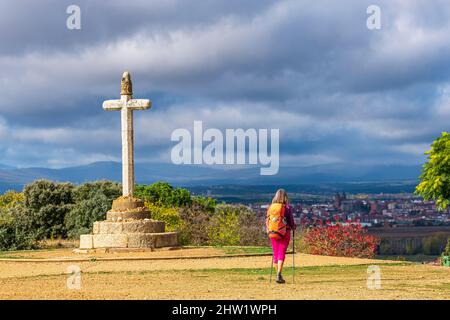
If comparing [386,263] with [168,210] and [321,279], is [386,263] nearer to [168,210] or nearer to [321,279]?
[321,279]

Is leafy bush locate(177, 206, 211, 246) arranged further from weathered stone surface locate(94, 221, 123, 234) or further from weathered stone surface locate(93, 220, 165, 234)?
weathered stone surface locate(94, 221, 123, 234)

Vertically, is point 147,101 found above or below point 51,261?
above

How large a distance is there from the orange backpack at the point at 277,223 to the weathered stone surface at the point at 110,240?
12765 millimetres

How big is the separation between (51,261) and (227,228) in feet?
50.2

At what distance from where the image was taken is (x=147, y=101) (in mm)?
30406

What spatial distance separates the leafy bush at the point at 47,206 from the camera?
155ft

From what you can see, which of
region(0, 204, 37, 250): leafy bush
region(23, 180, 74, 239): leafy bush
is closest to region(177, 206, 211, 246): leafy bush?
region(0, 204, 37, 250): leafy bush

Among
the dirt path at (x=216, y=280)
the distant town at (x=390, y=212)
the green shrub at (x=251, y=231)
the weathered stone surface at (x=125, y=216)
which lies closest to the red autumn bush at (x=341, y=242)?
the green shrub at (x=251, y=231)

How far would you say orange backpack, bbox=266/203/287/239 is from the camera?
16703 millimetres

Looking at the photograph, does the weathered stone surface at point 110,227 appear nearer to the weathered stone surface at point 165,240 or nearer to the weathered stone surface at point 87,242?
the weathered stone surface at point 87,242

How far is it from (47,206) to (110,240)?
19.5 m

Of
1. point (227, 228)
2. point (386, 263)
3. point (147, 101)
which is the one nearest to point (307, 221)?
point (227, 228)
